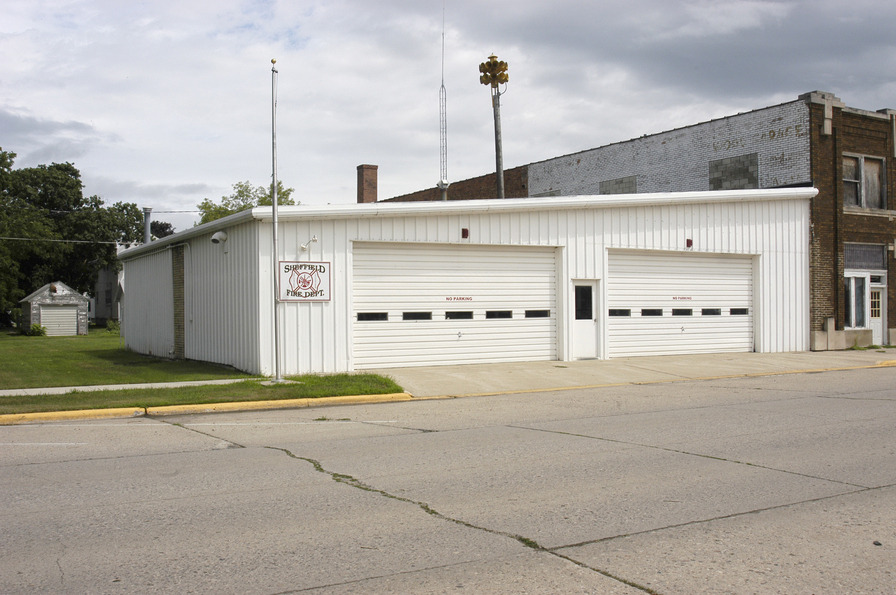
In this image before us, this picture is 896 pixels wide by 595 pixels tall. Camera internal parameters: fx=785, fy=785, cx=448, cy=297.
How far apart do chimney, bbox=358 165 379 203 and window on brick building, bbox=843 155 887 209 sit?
1016 inches

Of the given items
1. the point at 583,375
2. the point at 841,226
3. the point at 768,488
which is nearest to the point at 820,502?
the point at 768,488

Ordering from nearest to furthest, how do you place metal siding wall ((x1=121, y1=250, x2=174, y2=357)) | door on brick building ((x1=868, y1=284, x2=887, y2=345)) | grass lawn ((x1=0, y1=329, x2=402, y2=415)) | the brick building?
1. grass lawn ((x1=0, y1=329, x2=402, y2=415))
2. metal siding wall ((x1=121, y1=250, x2=174, y2=357))
3. the brick building
4. door on brick building ((x1=868, y1=284, x2=887, y2=345))

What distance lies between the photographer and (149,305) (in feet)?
84.6

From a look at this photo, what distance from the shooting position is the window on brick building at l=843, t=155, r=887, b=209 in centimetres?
2522

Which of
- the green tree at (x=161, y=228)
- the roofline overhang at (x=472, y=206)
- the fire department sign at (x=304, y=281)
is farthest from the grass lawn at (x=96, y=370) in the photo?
the green tree at (x=161, y=228)

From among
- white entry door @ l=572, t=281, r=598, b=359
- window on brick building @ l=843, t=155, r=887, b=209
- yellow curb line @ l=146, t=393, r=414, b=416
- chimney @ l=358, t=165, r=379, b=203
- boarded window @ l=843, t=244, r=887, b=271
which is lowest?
yellow curb line @ l=146, t=393, r=414, b=416

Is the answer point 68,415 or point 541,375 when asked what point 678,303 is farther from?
point 68,415

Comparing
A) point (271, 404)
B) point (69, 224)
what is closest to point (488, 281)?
point (271, 404)

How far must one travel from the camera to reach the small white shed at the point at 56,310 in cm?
4988

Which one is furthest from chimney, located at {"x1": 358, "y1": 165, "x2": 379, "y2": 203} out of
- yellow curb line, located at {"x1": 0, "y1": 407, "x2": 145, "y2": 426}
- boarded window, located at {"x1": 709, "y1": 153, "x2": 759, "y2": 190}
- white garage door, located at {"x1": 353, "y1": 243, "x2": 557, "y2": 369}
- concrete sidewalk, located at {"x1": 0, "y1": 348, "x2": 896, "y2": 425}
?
yellow curb line, located at {"x1": 0, "y1": 407, "x2": 145, "y2": 426}

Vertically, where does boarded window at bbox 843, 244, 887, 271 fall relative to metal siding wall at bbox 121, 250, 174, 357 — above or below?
above

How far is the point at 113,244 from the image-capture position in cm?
6600

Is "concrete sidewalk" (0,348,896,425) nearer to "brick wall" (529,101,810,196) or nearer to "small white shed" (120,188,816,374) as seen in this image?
"small white shed" (120,188,816,374)

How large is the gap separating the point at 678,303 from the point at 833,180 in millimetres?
6991
